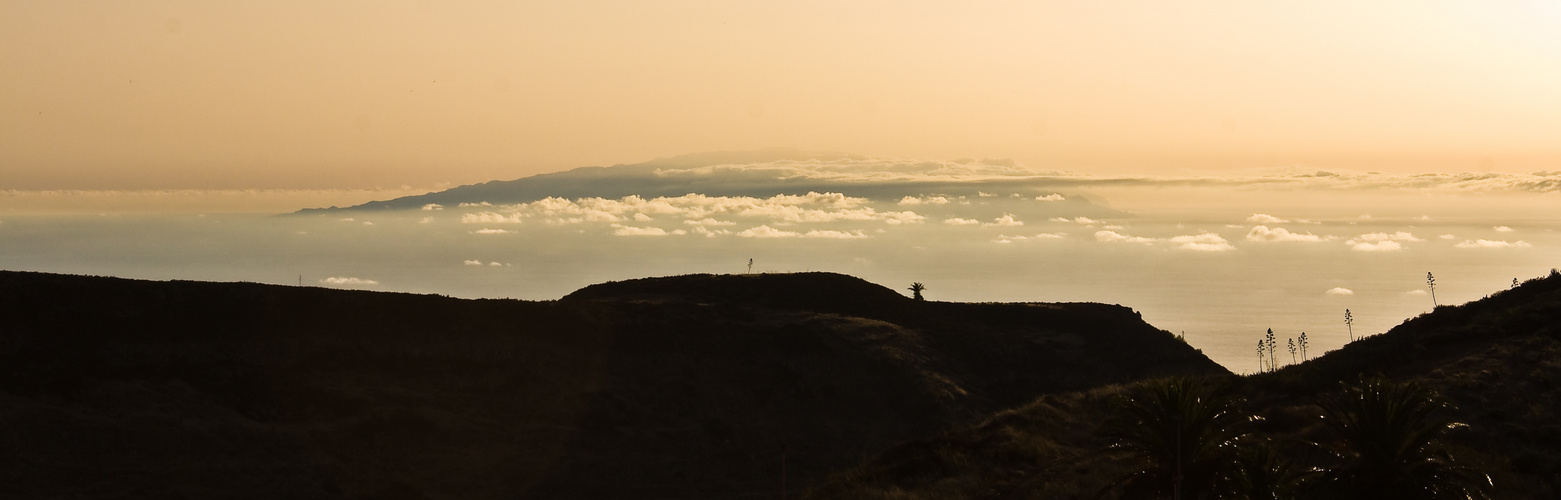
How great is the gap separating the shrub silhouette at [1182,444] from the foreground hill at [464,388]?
23155 mm

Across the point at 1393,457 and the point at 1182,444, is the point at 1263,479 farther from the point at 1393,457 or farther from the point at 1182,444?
the point at 1393,457

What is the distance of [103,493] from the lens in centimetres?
5506

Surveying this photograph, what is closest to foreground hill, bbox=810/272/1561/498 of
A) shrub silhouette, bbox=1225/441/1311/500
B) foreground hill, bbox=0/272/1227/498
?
shrub silhouette, bbox=1225/441/1311/500

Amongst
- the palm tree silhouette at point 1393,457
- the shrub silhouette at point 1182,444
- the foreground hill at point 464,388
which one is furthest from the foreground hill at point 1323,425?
the foreground hill at point 464,388

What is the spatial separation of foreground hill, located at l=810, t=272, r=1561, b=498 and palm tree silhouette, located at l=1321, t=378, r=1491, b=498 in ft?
24.8

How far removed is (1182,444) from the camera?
3002 centimetres

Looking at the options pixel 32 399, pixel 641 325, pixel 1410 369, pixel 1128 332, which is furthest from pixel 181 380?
pixel 1128 332

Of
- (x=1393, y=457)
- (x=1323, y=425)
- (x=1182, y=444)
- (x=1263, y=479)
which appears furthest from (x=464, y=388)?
(x=1393, y=457)

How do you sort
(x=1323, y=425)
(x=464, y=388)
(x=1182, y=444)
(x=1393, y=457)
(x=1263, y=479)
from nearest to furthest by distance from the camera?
(x=1393, y=457) → (x=1263, y=479) → (x=1182, y=444) → (x=1323, y=425) → (x=464, y=388)

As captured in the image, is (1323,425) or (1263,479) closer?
(1263,479)

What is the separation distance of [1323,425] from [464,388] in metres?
54.7

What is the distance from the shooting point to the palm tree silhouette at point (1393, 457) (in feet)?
88.6

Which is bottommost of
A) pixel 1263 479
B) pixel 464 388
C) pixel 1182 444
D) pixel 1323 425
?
pixel 1323 425

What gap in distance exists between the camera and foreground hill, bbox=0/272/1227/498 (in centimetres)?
6122
